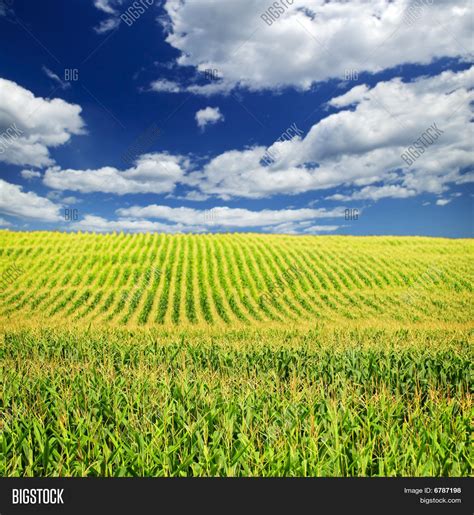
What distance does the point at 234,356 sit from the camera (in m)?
8.66

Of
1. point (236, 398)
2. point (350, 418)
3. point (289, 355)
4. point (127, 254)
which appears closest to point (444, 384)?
point (289, 355)

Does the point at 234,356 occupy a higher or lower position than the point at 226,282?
lower

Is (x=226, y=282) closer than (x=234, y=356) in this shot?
No

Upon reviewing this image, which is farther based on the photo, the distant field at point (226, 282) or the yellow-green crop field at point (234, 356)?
the distant field at point (226, 282)

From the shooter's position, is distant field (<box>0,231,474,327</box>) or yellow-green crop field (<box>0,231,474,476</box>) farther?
distant field (<box>0,231,474,327</box>)

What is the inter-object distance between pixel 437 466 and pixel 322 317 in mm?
20420

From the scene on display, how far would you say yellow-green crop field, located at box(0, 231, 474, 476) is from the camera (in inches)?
146

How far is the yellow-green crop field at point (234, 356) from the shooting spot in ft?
12.1

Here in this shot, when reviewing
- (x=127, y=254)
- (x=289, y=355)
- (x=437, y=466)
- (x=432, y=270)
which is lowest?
(x=437, y=466)

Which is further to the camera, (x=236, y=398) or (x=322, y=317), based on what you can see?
(x=322, y=317)

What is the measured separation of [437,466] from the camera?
135 inches
